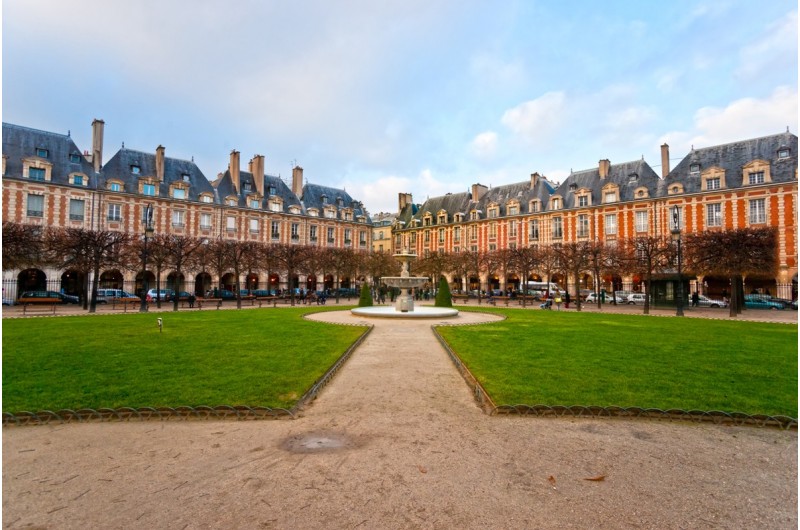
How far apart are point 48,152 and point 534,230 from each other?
139ft

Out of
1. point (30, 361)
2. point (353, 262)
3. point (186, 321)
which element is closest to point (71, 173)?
point (353, 262)

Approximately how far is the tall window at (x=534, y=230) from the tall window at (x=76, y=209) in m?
39.5

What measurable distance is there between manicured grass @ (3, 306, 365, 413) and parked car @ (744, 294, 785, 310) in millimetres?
28470

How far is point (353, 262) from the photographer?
40.4m

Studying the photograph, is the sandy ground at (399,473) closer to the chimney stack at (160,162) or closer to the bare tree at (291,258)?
the bare tree at (291,258)

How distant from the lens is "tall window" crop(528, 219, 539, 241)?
4656 cm

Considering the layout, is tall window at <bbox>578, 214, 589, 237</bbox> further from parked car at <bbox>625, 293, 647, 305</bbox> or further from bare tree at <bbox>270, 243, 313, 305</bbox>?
bare tree at <bbox>270, 243, 313, 305</bbox>

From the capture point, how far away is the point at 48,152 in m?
35.3

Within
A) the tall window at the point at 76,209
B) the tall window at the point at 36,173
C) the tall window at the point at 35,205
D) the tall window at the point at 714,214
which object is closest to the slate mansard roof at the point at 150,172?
the tall window at the point at 76,209

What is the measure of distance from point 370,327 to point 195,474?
10663 mm

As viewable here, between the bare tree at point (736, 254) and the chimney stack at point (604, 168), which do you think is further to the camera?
the chimney stack at point (604, 168)

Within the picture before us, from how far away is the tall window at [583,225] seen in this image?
4294 centimetres

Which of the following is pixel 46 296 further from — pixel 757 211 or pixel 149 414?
pixel 757 211

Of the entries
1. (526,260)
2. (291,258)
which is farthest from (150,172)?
(526,260)
